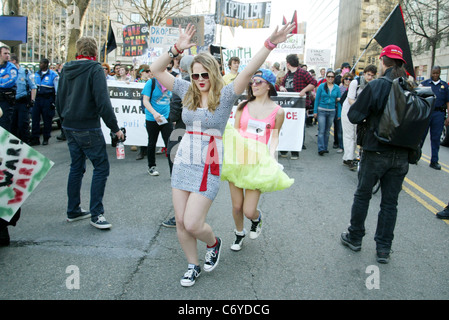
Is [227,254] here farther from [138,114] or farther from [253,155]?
[138,114]

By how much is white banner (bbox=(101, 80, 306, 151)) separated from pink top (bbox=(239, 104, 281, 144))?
5031 mm

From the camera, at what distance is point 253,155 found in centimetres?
380

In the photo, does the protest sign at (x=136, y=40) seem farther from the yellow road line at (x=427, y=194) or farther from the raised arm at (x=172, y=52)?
the raised arm at (x=172, y=52)

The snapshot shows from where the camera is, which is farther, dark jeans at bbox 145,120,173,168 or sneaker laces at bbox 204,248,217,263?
dark jeans at bbox 145,120,173,168

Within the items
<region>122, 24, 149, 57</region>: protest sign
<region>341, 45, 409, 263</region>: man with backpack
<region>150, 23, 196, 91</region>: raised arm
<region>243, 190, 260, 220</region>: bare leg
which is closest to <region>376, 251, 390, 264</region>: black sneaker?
<region>341, 45, 409, 263</region>: man with backpack

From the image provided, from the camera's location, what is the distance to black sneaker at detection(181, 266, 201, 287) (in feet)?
10.5

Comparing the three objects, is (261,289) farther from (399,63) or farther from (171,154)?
(399,63)

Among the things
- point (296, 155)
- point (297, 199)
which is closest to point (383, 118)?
point (297, 199)

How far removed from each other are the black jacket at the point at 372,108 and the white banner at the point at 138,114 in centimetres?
511

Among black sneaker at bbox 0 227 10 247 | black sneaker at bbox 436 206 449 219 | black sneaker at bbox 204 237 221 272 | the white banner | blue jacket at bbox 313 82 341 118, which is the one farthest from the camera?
blue jacket at bbox 313 82 341 118

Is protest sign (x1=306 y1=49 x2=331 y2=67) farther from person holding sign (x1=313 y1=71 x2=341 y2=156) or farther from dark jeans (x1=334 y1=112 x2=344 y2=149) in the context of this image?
person holding sign (x1=313 y1=71 x2=341 y2=156)

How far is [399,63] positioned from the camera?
3.88 metres

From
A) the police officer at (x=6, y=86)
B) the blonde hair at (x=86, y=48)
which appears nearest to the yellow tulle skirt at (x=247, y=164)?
the blonde hair at (x=86, y=48)
